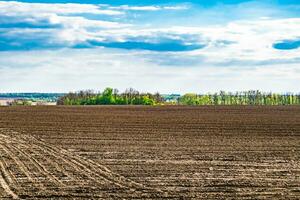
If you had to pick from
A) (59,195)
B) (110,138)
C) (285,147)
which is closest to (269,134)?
(285,147)

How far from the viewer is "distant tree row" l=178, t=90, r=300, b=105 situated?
585ft

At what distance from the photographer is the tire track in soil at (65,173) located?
50.0ft

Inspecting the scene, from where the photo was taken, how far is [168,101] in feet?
607

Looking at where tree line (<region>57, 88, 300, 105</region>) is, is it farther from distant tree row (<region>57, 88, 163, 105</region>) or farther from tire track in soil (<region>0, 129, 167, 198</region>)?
tire track in soil (<region>0, 129, 167, 198</region>)

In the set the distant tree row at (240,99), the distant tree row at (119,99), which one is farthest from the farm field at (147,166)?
the distant tree row at (240,99)

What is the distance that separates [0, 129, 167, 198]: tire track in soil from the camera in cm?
1524

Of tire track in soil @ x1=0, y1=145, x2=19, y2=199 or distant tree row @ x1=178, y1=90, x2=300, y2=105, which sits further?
distant tree row @ x1=178, y1=90, x2=300, y2=105

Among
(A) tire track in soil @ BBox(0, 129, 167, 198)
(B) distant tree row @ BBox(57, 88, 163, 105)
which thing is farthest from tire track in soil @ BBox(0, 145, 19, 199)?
(B) distant tree row @ BBox(57, 88, 163, 105)

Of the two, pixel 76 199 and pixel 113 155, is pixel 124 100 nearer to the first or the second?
pixel 113 155

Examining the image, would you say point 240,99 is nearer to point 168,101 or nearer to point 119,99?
point 168,101

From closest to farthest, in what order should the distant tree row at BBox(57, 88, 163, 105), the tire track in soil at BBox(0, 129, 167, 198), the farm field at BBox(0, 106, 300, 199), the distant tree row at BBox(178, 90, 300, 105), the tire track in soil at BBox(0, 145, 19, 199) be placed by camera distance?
Answer: the tire track in soil at BBox(0, 145, 19, 199)
the farm field at BBox(0, 106, 300, 199)
the tire track in soil at BBox(0, 129, 167, 198)
the distant tree row at BBox(57, 88, 163, 105)
the distant tree row at BBox(178, 90, 300, 105)

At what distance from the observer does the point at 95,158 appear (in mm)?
21766

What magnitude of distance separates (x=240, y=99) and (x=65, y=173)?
175333mm

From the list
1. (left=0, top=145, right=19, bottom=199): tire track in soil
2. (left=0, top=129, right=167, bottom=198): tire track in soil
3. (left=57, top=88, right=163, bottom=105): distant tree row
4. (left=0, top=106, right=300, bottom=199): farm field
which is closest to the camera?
(left=0, top=145, right=19, bottom=199): tire track in soil
